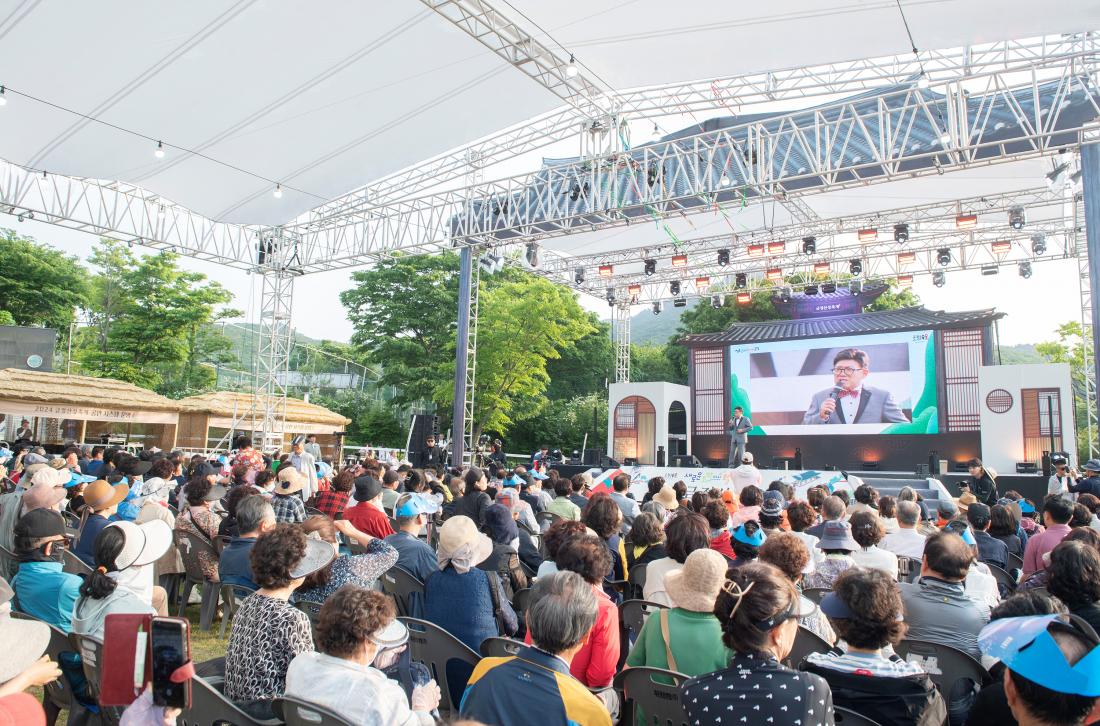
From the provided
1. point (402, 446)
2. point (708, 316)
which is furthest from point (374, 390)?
point (708, 316)

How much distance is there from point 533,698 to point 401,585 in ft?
6.32

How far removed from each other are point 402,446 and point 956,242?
1927cm

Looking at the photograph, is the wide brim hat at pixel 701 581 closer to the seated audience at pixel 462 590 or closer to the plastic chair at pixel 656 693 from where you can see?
the plastic chair at pixel 656 693

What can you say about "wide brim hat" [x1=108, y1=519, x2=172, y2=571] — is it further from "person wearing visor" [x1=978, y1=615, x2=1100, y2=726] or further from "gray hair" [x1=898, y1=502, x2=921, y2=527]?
"gray hair" [x1=898, y1=502, x2=921, y2=527]

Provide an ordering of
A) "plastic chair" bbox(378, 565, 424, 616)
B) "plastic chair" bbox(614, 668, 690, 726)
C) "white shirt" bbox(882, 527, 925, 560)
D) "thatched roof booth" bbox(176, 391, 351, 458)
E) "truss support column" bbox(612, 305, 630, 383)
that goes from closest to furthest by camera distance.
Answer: "plastic chair" bbox(614, 668, 690, 726)
"plastic chair" bbox(378, 565, 424, 616)
"white shirt" bbox(882, 527, 925, 560)
"thatched roof booth" bbox(176, 391, 351, 458)
"truss support column" bbox(612, 305, 630, 383)

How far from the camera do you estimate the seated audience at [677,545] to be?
3375mm

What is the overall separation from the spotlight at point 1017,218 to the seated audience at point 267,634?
13.4m

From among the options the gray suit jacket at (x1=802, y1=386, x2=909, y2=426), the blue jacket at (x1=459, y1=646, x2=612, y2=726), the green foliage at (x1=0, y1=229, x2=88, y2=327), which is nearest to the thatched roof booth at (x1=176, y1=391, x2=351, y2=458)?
the green foliage at (x1=0, y1=229, x2=88, y2=327)

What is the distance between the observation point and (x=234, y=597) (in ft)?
12.8

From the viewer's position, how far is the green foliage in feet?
80.8

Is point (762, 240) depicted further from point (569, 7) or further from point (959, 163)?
point (569, 7)

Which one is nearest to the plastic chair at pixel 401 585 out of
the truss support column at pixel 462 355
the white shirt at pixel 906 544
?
the white shirt at pixel 906 544

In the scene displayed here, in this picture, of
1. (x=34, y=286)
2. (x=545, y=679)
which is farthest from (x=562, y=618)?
(x=34, y=286)

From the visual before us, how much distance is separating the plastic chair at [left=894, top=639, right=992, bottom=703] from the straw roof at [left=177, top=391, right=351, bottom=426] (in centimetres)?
1746
